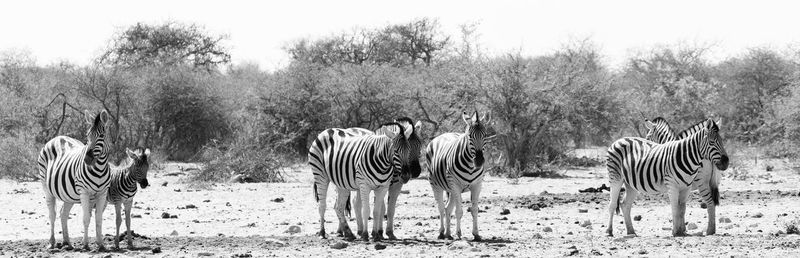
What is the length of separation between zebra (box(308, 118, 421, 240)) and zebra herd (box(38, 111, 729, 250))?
0.01 metres

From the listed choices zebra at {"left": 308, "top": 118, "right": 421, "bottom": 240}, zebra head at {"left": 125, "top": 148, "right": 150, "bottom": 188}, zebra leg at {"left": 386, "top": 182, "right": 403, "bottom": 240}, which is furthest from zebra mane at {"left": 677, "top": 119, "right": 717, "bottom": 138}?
zebra head at {"left": 125, "top": 148, "right": 150, "bottom": 188}

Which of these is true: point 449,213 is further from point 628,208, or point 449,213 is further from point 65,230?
point 65,230

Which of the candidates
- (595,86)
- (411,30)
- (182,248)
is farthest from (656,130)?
(411,30)

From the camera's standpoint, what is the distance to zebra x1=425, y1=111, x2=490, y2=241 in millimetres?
12852

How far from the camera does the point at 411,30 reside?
58500mm

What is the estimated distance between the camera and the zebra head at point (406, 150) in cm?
1275

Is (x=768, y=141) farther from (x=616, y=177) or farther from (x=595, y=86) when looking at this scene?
(x=616, y=177)

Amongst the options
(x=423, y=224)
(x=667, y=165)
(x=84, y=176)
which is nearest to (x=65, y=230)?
(x=84, y=176)

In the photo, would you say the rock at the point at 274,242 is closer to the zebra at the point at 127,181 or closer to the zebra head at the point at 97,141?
the zebra at the point at 127,181

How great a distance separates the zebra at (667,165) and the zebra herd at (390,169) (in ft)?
0.04

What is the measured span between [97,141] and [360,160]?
292 centimetres

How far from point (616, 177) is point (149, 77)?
25.2m

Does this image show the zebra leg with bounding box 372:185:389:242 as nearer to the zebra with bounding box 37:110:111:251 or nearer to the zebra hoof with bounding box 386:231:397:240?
the zebra hoof with bounding box 386:231:397:240

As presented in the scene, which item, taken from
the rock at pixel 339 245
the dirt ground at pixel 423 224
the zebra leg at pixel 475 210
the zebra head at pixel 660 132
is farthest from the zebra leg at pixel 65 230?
the zebra head at pixel 660 132
